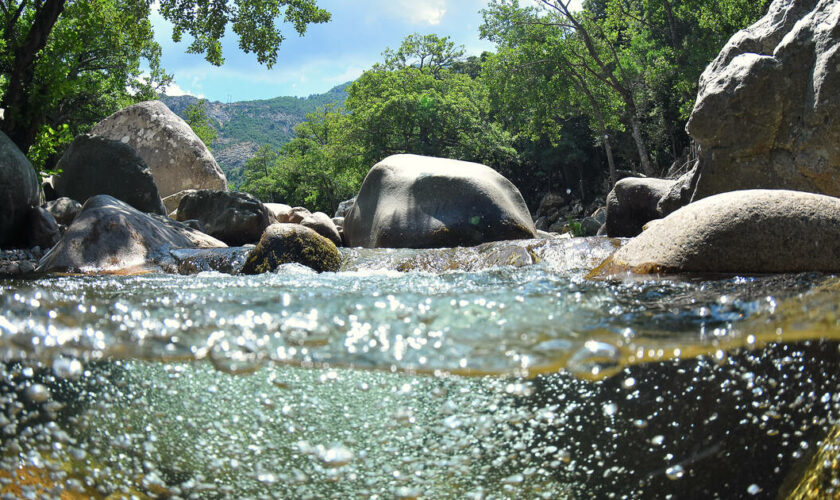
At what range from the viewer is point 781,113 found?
7047 millimetres

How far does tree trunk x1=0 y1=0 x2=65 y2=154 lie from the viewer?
11234mm

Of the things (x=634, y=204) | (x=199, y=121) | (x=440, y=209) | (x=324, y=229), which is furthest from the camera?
(x=199, y=121)

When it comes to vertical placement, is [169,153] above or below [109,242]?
above

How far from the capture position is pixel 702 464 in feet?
5.96

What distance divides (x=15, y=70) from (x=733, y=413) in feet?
44.1

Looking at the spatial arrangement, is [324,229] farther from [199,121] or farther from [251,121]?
[251,121]

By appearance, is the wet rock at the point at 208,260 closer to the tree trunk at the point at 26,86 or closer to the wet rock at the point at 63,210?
the wet rock at the point at 63,210

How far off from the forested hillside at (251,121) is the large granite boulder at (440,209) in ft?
392

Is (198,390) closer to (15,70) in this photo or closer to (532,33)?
(15,70)

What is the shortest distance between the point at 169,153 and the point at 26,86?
514cm

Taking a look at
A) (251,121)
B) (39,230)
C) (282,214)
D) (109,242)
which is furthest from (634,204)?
(251,121)

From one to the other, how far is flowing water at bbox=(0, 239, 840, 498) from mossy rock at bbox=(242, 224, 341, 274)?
4.12 meters


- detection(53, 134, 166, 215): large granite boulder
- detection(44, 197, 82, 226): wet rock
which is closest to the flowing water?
detection(44, 197, 82, 226): wet rock

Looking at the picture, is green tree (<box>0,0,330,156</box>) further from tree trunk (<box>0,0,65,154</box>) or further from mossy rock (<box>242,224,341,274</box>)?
mossy rock (<box>242,224,341,274</box>)
